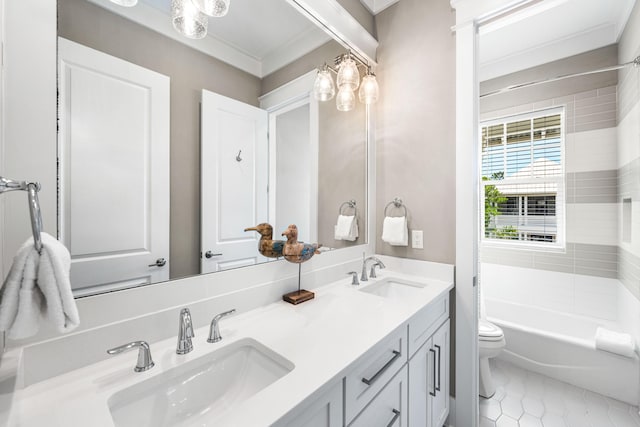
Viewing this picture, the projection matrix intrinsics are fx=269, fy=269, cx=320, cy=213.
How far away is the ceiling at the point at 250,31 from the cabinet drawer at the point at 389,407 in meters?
1.33

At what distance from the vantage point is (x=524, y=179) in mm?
2668

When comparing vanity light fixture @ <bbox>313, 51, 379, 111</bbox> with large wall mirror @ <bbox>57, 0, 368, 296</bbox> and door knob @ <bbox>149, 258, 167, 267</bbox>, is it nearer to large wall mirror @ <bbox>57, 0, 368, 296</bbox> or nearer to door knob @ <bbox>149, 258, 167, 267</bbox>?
large wall mirror @ <bbox>57, 0, 368, 296</bbox>

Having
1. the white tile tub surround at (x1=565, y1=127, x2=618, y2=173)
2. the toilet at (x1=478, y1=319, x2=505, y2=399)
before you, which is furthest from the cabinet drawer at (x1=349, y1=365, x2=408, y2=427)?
the white tile tub surround at (x1=565, y1=127, x2=618, y2=173)

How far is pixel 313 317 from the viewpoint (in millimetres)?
1031

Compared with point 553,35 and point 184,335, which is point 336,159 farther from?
point 553,35

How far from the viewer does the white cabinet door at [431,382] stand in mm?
1132

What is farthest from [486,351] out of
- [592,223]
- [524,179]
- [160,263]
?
[160,263]

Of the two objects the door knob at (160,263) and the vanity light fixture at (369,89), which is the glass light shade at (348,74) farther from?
the door knob at (160,263)

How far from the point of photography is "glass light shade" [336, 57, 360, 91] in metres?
1.54

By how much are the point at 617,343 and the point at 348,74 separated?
7.86 ft

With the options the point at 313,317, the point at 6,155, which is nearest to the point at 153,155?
the point at 6,155

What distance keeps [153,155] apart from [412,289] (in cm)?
140

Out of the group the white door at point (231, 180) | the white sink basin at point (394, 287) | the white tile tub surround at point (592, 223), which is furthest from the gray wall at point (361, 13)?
the white tile tub surround at point (592, 223)

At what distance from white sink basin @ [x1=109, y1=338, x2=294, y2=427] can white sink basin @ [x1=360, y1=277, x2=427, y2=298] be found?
81cm
